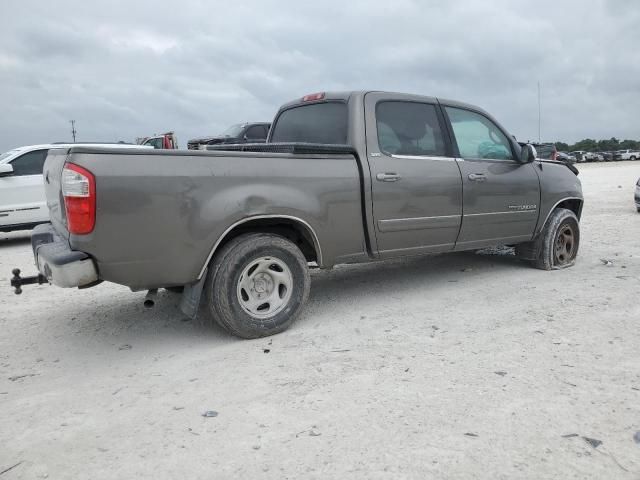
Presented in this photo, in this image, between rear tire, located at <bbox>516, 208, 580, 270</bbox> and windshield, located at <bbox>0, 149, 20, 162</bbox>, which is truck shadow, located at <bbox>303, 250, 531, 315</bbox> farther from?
windshield, located at <bbox>0, 149, 20, 162</bbox>

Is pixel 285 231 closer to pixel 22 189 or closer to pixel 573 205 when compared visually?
pixel 573 205

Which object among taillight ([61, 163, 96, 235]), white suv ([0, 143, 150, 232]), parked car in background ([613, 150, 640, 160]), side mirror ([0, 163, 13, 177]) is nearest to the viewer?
taillight ([61, 163, 96, 235])

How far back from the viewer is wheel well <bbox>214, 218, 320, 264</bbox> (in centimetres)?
395

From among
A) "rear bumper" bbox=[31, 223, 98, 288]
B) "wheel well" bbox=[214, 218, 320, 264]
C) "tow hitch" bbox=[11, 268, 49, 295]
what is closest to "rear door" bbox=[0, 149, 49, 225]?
"tow hitch" bbox=[11, 268, 49, 295]

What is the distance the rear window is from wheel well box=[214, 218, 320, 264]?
916 millimetres

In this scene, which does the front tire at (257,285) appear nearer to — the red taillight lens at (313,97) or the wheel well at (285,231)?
the wheel well at (285,231)

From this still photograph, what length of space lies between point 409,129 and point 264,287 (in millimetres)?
2022

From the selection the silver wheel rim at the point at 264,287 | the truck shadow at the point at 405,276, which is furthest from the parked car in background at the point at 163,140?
the silver wheel rim at the point at 264,287

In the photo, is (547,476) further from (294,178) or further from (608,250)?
(608,250)

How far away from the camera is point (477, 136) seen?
5.47m

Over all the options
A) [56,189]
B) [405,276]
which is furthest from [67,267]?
[405,276]

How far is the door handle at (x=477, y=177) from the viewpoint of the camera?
5137mm

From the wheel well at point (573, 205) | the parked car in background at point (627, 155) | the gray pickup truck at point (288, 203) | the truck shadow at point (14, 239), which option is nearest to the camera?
the gray pickup truck at point (288, 203)

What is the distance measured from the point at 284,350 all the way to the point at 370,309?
1.16 metres
